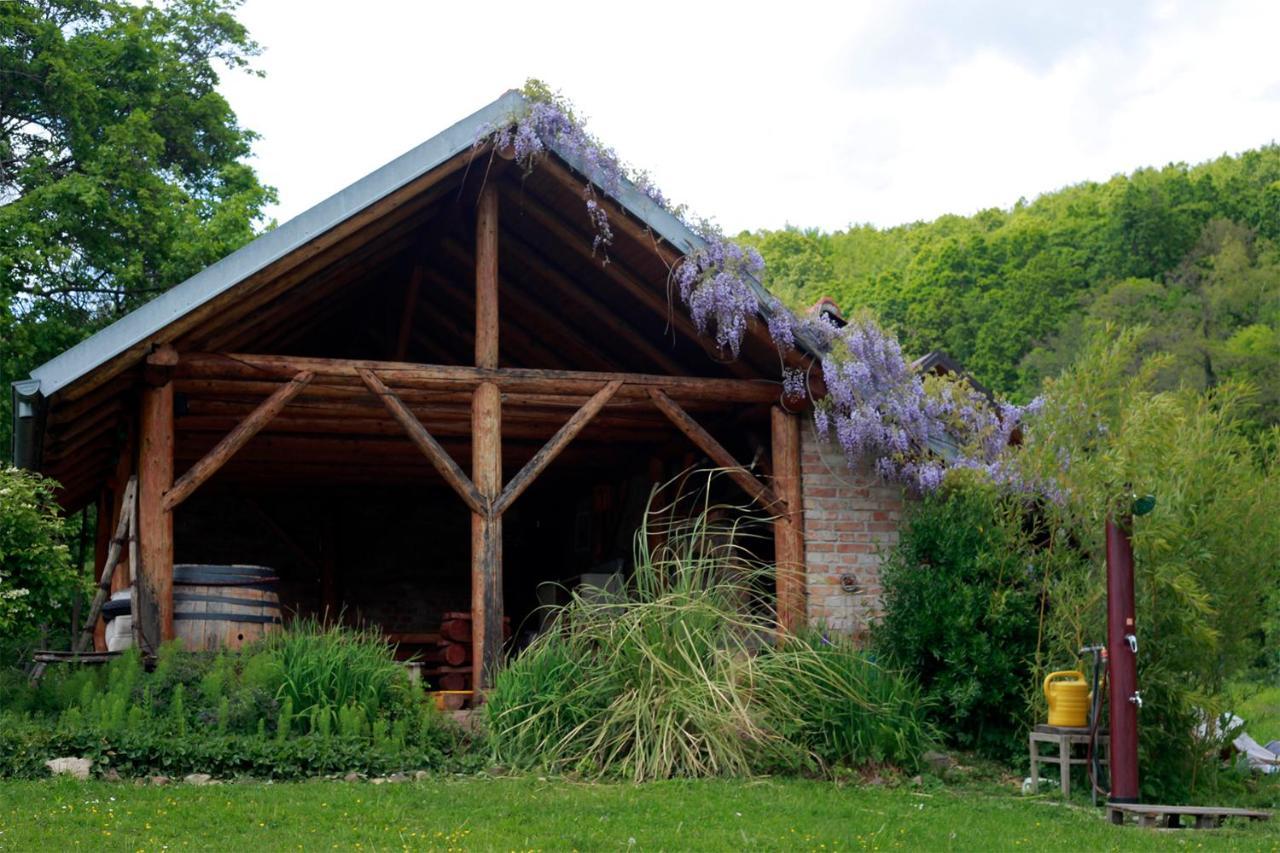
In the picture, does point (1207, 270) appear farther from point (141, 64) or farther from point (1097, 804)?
point (1097, 804)

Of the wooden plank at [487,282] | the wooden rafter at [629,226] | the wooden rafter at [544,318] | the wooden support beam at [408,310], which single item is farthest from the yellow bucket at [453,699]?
the wooden support beam at [408,310]

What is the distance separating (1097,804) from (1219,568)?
148 cm

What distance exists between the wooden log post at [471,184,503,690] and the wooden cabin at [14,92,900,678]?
13 mm

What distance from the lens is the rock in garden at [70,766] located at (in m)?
6.00

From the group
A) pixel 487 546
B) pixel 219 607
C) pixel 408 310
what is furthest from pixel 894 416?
pixel 219 607

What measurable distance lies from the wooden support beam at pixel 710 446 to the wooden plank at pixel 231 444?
2.14 m

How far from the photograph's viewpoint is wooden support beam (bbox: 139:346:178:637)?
25.3ft

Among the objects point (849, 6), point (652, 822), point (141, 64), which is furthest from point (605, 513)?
point (141, 64)

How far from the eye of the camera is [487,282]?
845cm

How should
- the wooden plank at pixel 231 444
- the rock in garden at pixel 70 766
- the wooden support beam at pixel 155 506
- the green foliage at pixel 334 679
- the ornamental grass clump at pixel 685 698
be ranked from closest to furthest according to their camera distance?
1. the rock in garden at pixel 70 766
2. the ornamental grass clump at pixel 685 698
3. the green foliage at pixel 334 679
4. the wooden support beam at pixel 155 506
5. the wooden plank at pixel 231 444

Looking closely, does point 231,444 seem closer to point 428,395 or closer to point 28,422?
point 28,422

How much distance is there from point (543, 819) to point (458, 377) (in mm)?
3555

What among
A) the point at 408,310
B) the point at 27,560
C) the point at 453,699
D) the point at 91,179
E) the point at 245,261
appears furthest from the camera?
the point at 91,179

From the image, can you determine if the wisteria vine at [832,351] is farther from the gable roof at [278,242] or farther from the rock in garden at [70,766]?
the rock in garden at [70,766]
